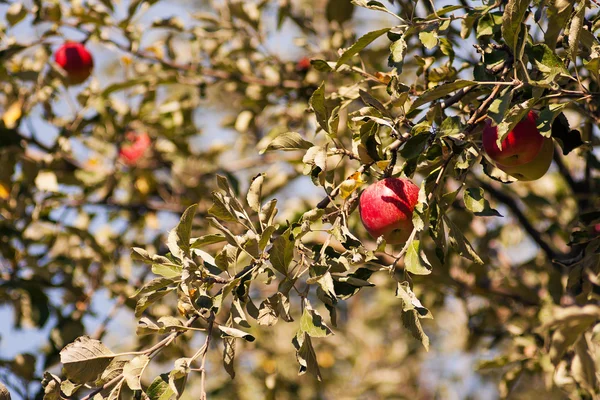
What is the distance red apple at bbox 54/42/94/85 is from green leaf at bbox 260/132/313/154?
1563 mm

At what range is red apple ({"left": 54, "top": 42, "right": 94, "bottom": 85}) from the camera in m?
2.63

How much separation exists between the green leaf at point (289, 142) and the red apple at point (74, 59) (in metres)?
1.56

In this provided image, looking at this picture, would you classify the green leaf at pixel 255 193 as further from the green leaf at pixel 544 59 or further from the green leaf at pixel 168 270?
the green leaf at pixel 544 59

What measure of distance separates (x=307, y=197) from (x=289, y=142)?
5.46 ft

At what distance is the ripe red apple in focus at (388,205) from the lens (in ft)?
4.15

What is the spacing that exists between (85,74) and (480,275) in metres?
1.65

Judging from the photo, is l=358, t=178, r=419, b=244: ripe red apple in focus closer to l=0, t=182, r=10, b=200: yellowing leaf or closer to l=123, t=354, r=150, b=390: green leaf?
l=123, t=354, r=150, b=390: green leaf

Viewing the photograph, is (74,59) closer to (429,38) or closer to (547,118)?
(429,38)

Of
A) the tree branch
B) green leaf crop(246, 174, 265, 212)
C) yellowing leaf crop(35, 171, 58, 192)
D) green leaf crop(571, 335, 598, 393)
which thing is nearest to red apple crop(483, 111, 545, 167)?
green leaf crop(246, 174, 265, 212)

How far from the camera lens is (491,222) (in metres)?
3.39

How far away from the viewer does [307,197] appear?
2.99m

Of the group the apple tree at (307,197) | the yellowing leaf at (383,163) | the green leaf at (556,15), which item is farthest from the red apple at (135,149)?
the green leaf at (556,15)

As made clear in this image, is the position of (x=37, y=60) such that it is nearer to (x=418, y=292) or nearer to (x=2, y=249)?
(x=2, y=249)

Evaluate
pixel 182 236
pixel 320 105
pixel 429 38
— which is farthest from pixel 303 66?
pixel 182 236
